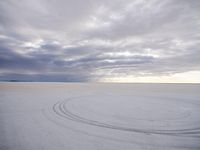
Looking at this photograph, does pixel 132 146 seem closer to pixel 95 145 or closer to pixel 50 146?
pixel 95 145

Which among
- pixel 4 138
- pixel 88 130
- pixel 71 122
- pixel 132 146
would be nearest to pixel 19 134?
pixel 4 138

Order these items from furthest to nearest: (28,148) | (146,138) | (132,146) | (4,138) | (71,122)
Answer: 1. (71,122)
2. (146,138)
3. (4,138)
4. (132,146)
5. (28,148)

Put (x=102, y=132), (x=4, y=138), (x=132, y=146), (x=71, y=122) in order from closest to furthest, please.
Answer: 1. (x=132, y=146)
2. (x=4, y=138)
3. (x=102, y=132)
4. (x=71, y=122)

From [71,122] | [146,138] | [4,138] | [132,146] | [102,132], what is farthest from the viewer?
[71,122]

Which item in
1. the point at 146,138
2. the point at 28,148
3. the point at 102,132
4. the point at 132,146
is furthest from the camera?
the point at 102,132

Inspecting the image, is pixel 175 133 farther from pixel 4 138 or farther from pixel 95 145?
pixel 4 138

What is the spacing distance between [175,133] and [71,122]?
3956 millimetres

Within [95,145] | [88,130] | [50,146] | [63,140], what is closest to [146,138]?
[95,145]

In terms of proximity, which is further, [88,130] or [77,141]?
[88,130]

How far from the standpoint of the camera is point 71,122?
16.8 ft

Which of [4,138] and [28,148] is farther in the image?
[4,138]

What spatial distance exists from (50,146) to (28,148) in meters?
0.54

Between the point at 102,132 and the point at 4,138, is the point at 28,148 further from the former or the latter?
the point at 102,132

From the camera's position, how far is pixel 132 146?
11.2ft
